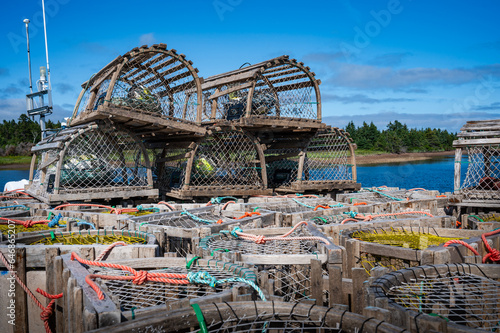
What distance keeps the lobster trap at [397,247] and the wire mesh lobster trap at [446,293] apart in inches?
13.4

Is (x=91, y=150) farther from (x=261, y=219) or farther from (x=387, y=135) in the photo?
(x=387, y=135)

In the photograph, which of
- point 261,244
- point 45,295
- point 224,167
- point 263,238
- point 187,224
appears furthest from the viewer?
point 224,167

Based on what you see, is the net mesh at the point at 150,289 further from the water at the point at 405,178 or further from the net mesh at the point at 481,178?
the water at the point at 405,178

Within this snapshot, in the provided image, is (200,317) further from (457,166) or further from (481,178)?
(481,178)

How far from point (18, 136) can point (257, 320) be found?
76.9m

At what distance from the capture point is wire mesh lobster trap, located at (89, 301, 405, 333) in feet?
6.95

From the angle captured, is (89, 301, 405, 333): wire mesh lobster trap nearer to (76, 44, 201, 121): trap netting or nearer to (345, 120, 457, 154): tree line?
(76, 44, 201, 121): trap netting

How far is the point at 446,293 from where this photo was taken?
113 inches

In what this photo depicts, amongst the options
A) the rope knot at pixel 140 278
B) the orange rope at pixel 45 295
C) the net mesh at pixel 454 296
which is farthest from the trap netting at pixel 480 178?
the orange rope at pixel 45 295

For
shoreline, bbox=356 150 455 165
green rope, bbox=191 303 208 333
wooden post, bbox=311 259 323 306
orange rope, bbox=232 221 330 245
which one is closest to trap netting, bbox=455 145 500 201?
orange rope, bbox=232 221 330 245

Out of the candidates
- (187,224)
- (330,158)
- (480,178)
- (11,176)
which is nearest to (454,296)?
(187,224)

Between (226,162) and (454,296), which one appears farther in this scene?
(226,162)

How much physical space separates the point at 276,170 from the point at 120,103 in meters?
5.42

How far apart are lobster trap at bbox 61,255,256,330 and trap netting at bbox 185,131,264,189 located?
21.5 feet
